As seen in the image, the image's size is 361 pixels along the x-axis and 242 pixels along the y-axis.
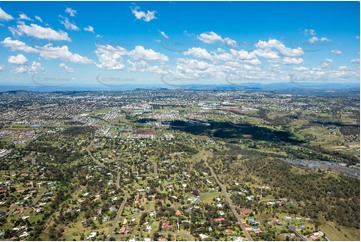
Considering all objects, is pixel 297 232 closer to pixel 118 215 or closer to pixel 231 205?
pixel 231 205

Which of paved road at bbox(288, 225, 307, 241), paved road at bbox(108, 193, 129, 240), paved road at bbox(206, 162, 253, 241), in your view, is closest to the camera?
paved road at bbox(288, 225, 307, 241)

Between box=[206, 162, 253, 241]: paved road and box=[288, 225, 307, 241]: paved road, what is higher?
box=[206, 162, 253, 241]: paved road

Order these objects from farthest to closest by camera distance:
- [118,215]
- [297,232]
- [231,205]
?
[231,205] → [118,215] → [297,232]

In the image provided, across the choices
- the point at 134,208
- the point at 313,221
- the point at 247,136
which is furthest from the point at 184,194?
the point at 247,136

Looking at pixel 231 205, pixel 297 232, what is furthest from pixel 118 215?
pixel 297 232

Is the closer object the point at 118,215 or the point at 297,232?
the point at 297,232

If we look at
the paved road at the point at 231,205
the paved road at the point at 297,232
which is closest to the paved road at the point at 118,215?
the paved road at the point at 231,205

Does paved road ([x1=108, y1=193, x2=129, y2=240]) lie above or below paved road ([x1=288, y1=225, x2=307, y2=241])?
above

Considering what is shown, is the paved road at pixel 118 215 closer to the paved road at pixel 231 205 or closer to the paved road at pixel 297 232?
the paved road at pixel 231 205

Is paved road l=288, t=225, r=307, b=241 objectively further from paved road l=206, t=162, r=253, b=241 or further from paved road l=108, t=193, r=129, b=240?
paved road l=108, t=193, r=129, b=240

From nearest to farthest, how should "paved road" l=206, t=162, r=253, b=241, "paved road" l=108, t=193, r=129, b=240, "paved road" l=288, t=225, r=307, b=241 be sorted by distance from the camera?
"paved road" l=288, t=225, r=307, b=241 < "paved road" l=108, t=193, r=129, b=240 < "paved road" l=206, t=162, r=253, b=241

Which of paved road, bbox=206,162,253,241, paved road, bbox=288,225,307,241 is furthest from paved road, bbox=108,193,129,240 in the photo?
paved road, bbox=288,225,307,241

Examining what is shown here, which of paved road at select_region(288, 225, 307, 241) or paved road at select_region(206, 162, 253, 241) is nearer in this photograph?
paved road at select_region(288, 225, 307, 241)
